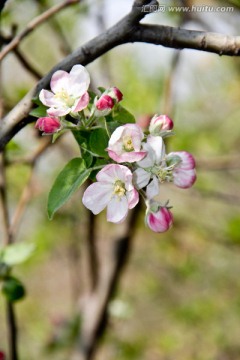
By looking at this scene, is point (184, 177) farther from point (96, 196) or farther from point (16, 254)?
point (16, 254)

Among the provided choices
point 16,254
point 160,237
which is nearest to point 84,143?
point 16,254

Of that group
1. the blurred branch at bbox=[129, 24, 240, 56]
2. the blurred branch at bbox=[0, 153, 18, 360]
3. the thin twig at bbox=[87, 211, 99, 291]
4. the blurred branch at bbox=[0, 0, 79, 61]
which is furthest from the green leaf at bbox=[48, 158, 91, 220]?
the thin twig at bbox=[87, 211, 99, 291]

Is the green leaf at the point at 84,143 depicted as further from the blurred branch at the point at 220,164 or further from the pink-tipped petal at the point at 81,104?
the blurred branch at the point at 220,164

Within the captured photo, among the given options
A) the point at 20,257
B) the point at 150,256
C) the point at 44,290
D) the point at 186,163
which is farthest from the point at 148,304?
the point at 186,163

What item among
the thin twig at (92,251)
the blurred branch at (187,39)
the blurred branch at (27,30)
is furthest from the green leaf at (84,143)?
the thin twig at (92,251)

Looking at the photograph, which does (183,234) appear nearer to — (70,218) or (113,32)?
(70,218)
